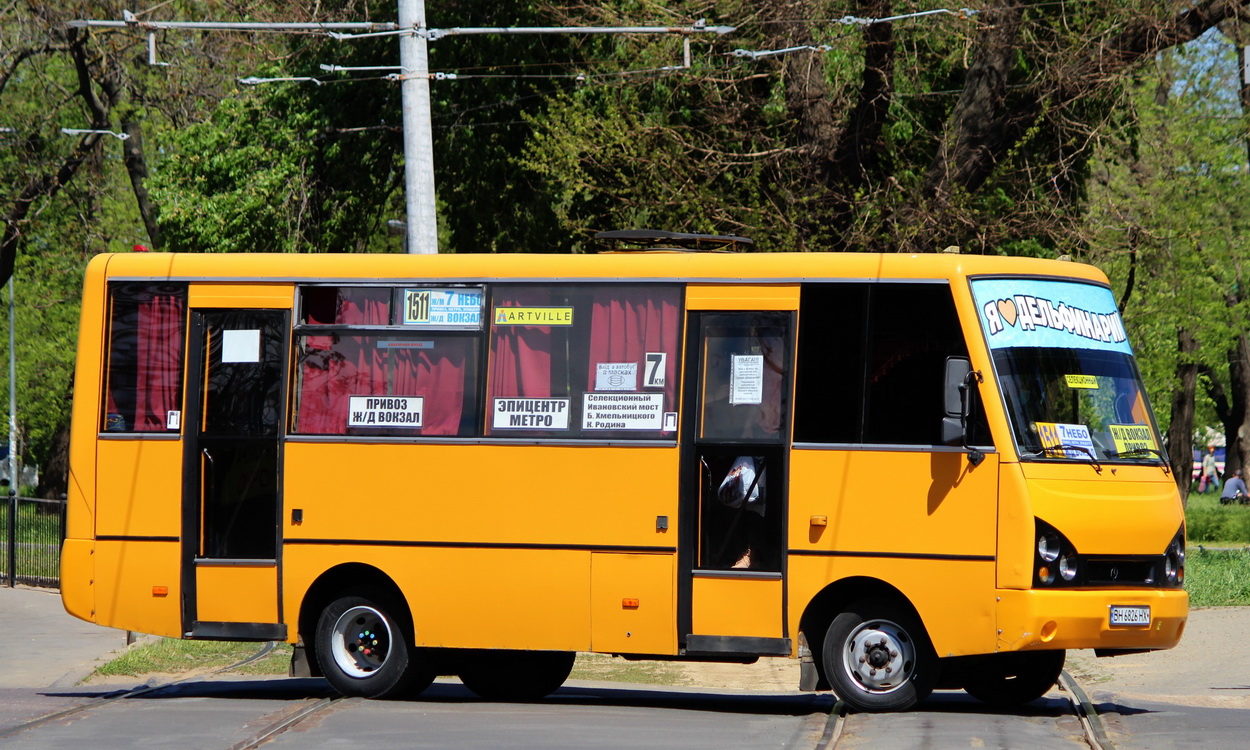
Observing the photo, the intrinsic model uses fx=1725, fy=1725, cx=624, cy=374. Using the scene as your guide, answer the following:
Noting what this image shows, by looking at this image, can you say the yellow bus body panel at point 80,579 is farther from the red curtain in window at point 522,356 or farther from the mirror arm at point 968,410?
the mirror arm at point 968,410

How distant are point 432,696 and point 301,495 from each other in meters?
1.88

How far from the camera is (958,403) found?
10.5 metres

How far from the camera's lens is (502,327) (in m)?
11.7

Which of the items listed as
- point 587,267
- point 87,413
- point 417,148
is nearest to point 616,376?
point 587,267

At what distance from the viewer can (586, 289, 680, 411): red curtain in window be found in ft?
37.4

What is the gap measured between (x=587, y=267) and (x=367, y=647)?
3.04 meters

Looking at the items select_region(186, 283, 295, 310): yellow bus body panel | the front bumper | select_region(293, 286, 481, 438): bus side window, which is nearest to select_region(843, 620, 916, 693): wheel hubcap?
the front bumper

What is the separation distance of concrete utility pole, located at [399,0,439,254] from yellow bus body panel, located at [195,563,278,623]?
4.00m

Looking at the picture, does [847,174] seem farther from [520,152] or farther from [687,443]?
[687,443]

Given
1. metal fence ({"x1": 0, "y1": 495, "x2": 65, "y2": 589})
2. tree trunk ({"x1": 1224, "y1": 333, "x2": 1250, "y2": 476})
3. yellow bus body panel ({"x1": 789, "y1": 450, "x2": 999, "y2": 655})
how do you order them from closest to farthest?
yellow bus body panel ({"x1": 789, "y1": 450, "x2": 999, "y2": 655}), metal fence ({"x1": 0, "y1": 495, "x2": 65, "y2": 589}), tree trunk ({"x1": 1224, "y1": 333, "x2": 1250, "y2": 476})

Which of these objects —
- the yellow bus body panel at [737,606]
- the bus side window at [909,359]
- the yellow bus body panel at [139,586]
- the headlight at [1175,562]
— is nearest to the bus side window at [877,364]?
the bus side window at [909,359]

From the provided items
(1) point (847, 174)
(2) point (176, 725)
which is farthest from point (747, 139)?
(2) point (176, 725)

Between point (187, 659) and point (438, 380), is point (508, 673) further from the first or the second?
point (187, 659)

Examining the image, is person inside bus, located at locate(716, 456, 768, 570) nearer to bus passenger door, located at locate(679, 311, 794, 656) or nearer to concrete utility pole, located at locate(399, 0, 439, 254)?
bus passenger door, located at locate(679, 311, 794, 656)
